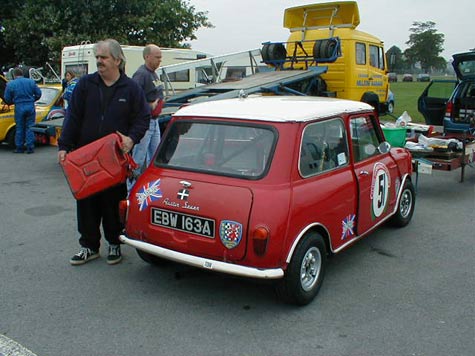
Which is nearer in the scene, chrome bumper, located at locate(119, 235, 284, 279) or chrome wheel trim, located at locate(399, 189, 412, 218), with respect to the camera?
chrome bumper, located at locate(119, 235, 284, 279)

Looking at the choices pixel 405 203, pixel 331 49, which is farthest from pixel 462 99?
pixel 405 203

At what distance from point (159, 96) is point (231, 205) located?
318cm

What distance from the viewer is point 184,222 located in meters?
3.60

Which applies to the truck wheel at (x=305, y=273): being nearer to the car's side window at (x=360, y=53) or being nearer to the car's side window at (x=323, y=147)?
the car's side window at (x=323, y=147)

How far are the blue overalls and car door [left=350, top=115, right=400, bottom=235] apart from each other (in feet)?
27.2

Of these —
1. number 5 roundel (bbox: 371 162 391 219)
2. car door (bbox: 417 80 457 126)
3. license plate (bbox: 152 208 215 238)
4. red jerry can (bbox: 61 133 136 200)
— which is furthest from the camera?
car door (bbox: 417 80 457 126)

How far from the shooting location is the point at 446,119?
34.6 feet

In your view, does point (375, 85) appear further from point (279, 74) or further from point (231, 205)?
point (231, 205)

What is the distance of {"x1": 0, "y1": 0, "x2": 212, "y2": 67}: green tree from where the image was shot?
60.0 feet

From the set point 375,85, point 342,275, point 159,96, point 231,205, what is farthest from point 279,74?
point 231,205

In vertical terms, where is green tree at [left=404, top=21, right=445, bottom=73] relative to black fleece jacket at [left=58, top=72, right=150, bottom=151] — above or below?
above

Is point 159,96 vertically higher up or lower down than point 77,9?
lower down

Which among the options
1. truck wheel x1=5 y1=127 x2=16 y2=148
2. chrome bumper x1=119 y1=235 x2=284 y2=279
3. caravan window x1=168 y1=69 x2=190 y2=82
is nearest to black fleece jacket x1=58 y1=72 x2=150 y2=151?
chrome bumper x1=119 y1=235 x2=284 y2=279

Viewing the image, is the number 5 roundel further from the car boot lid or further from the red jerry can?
the car boot lid
